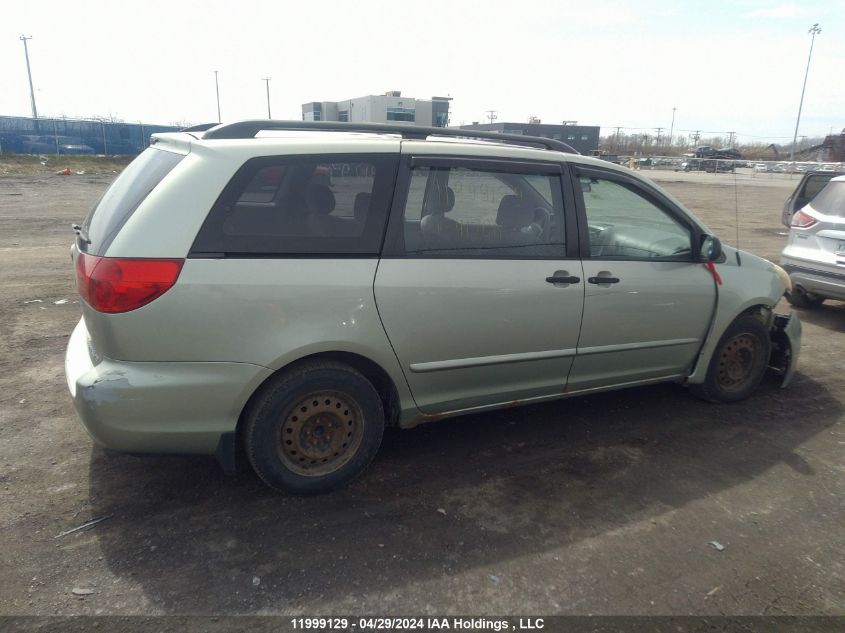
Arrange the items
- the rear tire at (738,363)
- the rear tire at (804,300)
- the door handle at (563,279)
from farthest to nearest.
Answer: the rear tire at (804,300)
the rear tire at (738,363)
the door handle at (563,279)

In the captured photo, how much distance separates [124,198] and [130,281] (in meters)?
0.62

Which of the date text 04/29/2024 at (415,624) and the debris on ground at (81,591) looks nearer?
the date text 04/29/2024 at (415,624)

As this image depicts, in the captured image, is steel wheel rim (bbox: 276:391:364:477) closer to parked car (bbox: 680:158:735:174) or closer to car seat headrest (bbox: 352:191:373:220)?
car seat headrest (bbox: 352:191:373:220)

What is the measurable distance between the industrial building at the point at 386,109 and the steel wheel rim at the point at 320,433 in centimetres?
3231

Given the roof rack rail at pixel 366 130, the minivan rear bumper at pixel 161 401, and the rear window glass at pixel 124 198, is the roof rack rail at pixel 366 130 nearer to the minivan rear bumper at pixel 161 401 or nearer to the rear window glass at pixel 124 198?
the rear window glass at pixel 124 198

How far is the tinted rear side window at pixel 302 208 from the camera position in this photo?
299 centimetres

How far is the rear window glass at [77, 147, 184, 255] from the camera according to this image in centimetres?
300

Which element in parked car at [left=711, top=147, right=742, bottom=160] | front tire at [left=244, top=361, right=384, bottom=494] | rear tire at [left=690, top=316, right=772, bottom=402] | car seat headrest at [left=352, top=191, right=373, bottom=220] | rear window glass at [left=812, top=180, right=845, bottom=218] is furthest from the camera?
parked car at [left=711, top=147, right=742, bottom=160]

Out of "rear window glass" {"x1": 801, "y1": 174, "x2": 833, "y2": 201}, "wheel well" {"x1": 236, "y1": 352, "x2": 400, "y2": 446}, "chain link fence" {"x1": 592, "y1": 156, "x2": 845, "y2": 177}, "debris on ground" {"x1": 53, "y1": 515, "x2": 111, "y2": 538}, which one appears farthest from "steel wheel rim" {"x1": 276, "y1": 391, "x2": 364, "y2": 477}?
"chain link fence" {"x1": 592, "y1": 156, "x2": 845, "y2": 177}

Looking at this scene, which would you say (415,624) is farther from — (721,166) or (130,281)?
(721,166)

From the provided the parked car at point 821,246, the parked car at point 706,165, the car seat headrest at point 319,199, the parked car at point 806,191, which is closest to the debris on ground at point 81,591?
the car seat headrest at point 319,199

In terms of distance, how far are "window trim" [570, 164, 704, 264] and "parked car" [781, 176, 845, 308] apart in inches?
122

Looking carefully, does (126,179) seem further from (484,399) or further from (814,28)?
(814,28)

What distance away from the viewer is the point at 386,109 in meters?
34.7
